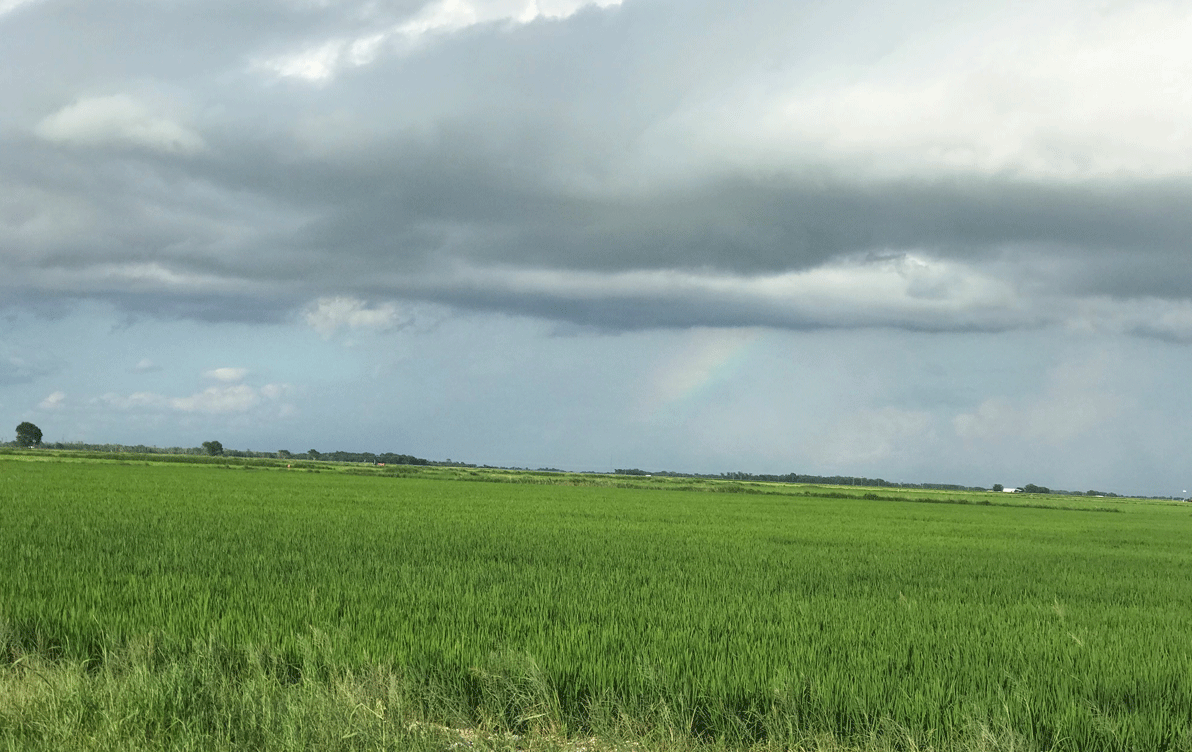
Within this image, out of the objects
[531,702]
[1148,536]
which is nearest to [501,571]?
[531,702]

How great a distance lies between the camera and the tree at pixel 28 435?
196125 millimetres

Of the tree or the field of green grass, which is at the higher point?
the field of green grass

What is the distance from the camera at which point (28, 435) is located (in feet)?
644

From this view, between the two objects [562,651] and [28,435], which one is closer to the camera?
[562,651]

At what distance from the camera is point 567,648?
24.5 feet

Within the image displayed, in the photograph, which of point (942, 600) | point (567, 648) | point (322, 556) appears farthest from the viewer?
point (322, 556)

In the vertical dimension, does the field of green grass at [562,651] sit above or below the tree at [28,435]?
above

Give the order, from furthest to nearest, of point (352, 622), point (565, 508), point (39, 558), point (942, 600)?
point (565, 508), point (39, 558), point (942, 600), point (352, 622)

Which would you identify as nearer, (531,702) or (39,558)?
(531,702)

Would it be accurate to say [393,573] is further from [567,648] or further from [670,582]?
[567,648]

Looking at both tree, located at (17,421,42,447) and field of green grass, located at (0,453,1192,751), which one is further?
tree, located at (17,421,42,447)

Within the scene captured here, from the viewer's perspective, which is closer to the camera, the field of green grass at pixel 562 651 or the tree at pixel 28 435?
the field of green grass at pixel 562 651

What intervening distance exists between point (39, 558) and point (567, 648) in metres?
11.1

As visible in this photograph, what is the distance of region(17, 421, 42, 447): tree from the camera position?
196125 mm
